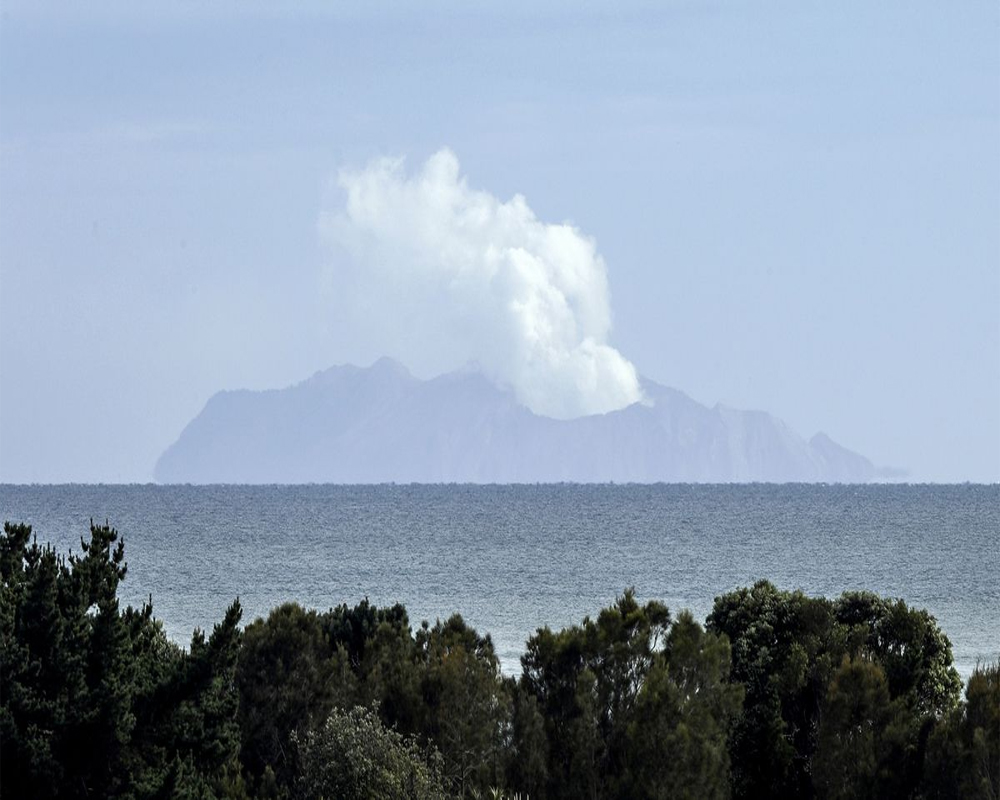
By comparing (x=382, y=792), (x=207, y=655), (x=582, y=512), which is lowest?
(x=382, y=792)

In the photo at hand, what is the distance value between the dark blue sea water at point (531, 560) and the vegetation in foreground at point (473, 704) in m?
18.0

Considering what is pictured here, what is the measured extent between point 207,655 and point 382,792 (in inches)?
125

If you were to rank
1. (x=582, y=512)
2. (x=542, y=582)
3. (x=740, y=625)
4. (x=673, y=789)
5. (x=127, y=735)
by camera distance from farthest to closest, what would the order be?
(x=582, y=512) < (x=542, y=582) < (x=740, y=625) < (x=673, y=789) < (x=127, y=735)

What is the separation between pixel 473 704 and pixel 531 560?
75.0m

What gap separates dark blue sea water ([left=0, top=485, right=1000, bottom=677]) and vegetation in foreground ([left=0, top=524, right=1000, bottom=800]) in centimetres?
1798

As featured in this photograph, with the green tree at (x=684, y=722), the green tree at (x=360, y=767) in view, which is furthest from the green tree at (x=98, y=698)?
the green tree at (x=684, y=722)

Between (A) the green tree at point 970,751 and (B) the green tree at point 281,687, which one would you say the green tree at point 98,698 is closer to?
(B) the green tree at point 281,687

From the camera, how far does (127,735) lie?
20469mm

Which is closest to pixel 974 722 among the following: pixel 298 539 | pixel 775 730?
pixel 775 730

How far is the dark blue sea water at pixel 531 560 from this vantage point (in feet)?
231

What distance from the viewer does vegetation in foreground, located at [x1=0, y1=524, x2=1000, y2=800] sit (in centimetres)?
2061

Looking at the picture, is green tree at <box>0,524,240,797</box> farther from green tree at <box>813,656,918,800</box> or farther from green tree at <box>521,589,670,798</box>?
green tree at <box>813,656,918,800</box>

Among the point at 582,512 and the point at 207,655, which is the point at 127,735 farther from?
the point at 582,512

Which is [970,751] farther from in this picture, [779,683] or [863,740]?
[779,683]
